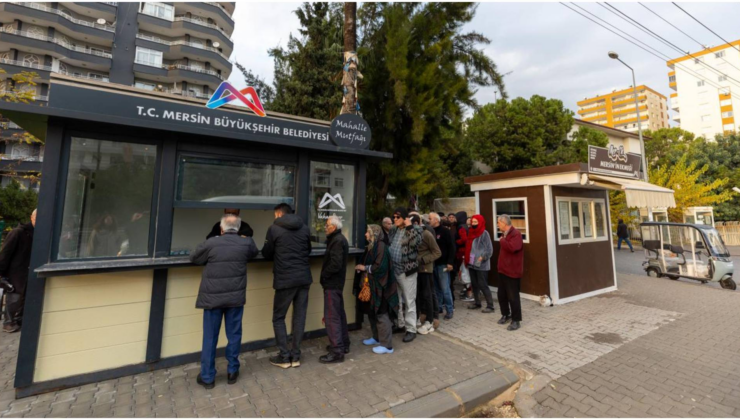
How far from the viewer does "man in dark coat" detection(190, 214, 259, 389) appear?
298cm

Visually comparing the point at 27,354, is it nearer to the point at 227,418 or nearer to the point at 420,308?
the point at 227,418

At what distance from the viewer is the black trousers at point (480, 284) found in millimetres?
5653

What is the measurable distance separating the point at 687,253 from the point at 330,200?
407 inches

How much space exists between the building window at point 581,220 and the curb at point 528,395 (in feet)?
13.1

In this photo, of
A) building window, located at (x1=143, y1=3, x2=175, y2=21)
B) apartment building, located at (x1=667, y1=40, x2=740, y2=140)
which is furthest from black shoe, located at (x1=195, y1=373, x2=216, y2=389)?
apartment building, located at (x1=667, y1=40, x2=740, y2=140)

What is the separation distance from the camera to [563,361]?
3.76 metres

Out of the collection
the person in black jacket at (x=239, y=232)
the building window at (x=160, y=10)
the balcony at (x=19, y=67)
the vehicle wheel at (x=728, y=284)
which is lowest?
the vehicle wheel at (x=728, y=284)

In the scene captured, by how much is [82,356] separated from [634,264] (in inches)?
633

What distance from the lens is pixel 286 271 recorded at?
344 cm

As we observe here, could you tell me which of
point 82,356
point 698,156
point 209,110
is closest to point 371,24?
point 209,110

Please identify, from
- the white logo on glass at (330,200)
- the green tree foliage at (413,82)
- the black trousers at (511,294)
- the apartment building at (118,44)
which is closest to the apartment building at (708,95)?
the green tree foliage at (413,82)

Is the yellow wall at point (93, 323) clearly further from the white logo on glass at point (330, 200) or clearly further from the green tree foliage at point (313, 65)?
the green tree foliage at point (313, 65)

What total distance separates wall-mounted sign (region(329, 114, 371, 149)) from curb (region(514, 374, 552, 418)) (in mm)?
3622

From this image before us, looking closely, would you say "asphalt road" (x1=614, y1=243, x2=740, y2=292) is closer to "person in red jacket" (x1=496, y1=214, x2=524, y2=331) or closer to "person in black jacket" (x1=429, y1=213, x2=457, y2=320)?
"person in red jacket" (x1=496, y1=214, x2=524, y2=331)
